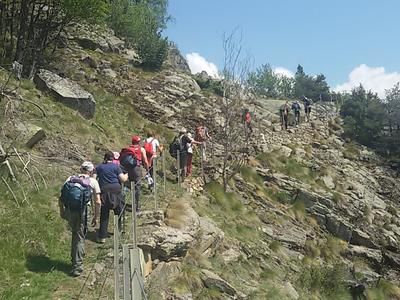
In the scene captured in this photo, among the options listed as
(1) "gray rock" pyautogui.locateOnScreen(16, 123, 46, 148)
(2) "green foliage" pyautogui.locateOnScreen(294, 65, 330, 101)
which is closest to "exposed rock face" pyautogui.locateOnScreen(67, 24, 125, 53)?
(1) "gray rock" pyautogui.locateOnScreen(16, 123, 46, 148)

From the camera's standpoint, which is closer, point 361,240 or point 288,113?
point 361,240

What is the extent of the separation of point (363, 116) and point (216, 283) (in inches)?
1173

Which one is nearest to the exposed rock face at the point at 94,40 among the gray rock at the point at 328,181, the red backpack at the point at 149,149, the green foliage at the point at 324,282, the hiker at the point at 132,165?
the red backpack at the point at 149,149

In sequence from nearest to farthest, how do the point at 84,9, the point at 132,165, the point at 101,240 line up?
the point at 101,240
the point at 132,165
the point at 84,9

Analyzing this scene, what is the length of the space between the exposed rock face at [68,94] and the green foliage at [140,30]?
11.6 meters

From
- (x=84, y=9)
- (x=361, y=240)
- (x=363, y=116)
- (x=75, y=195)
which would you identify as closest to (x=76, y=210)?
(x=75, y=195)

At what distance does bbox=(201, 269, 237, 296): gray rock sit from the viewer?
10039 mm

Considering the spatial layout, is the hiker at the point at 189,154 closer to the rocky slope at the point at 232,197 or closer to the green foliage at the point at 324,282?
the rocky slope at the point at 232,197

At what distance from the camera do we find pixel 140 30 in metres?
36.2

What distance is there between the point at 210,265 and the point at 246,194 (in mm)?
7036

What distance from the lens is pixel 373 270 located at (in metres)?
16.7

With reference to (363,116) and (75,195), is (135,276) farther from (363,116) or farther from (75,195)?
(363,116)

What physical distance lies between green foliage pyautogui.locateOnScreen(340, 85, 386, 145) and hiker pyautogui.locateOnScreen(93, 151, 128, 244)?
2644 centimetres

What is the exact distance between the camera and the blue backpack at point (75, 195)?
798 centimetres
